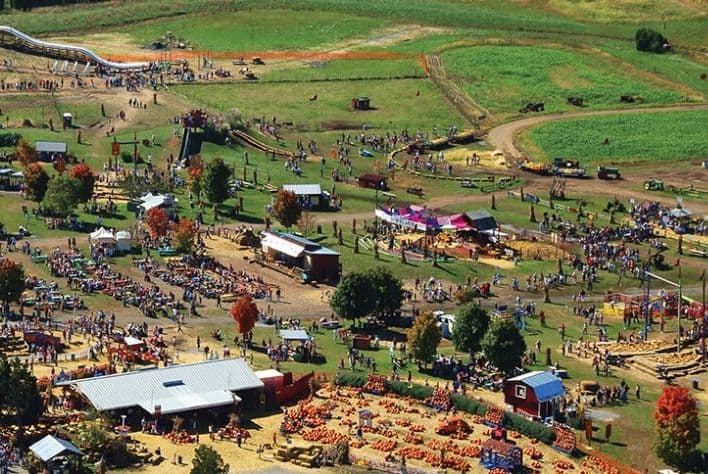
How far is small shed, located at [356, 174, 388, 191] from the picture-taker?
161 metres

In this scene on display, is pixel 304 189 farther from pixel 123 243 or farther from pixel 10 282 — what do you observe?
pixel 10 282

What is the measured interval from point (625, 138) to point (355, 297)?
7476 centimetres

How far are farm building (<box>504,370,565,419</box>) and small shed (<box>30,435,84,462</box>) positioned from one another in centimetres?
2517

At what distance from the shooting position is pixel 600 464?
97.7 meters

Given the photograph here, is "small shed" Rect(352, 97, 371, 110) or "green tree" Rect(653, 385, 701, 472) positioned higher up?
"green tree" Rect(653, 385, 701, 472)

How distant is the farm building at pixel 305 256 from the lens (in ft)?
Result: 435

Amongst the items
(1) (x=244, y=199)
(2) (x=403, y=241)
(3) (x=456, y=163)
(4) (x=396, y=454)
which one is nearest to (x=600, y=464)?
(4) (x=396, y=454)

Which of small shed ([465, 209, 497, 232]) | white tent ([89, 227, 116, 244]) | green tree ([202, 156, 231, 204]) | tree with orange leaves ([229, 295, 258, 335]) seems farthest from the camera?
green tree ([202, 156, 231, 204])

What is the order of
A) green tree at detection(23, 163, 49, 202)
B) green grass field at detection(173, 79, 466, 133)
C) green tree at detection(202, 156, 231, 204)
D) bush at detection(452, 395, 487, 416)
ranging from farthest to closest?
green grass field at detection(173, 79, 466, 133) < green tree at detection(202, 156, 231, 204) < green tree at detection(23, 163, 49, 202) < bush at detection(452, 395, 487, 416)

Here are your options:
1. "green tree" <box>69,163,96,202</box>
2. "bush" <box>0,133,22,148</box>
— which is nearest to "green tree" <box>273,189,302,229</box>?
"green tree" <box>69,163,96,202</box>

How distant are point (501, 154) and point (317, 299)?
54.3 meters

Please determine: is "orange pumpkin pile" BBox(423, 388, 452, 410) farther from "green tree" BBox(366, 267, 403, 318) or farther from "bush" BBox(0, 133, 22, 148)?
"bush" BBox(0, 133, 22, 148)

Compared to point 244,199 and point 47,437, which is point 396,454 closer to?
point 47,437

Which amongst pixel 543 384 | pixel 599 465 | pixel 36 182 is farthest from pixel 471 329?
pixel 36 182
